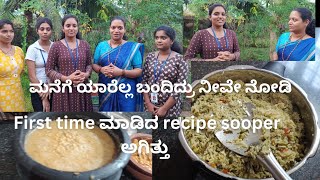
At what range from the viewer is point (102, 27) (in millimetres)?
2482

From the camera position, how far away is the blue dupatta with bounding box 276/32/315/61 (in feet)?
8.32

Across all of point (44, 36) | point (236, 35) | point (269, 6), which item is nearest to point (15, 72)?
point (44, 36)

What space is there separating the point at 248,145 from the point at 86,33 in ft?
3.73

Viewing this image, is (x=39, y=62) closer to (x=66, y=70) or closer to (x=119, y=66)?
(x=66, y=70)

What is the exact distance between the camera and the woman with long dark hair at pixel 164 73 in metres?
2.51

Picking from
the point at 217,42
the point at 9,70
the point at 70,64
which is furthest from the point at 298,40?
the point at 9,70

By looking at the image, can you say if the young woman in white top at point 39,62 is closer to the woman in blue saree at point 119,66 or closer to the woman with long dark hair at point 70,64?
the woman with long dark hair at point 70,64

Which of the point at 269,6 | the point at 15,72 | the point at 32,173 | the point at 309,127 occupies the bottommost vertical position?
the point at 32,173

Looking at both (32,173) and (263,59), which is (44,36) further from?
(263,59)

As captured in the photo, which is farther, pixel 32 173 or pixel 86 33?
pixel 86 33

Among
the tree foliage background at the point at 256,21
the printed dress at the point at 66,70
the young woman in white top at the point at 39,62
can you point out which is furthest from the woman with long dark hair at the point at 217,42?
the young woman in white top at the point at 39,62

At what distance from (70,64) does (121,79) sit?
0.31m

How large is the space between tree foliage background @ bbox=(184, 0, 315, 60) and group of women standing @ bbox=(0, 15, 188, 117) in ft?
0.61

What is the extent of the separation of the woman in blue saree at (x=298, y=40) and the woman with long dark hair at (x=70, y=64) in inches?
45.1
